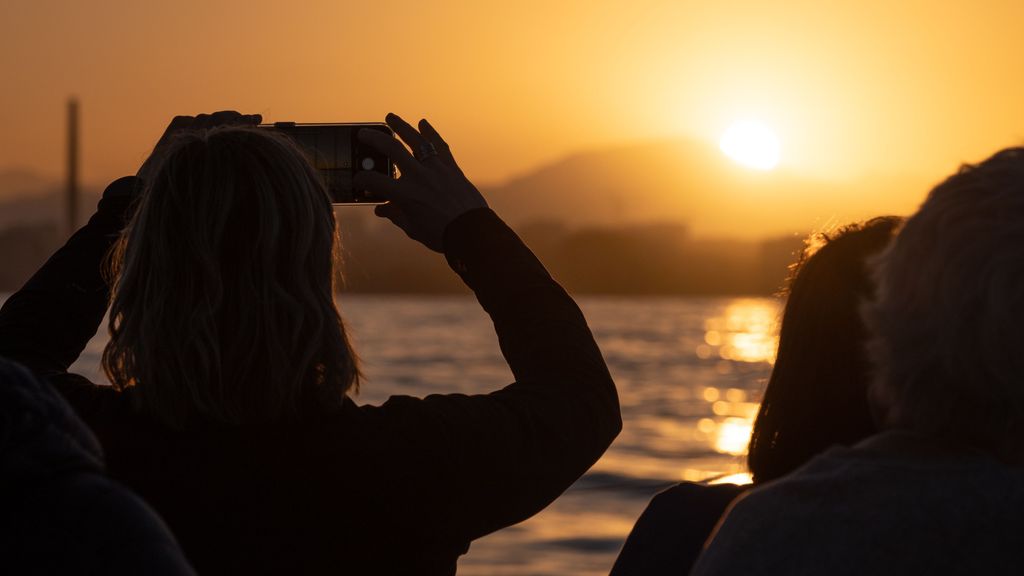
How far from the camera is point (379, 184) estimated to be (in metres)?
1.75

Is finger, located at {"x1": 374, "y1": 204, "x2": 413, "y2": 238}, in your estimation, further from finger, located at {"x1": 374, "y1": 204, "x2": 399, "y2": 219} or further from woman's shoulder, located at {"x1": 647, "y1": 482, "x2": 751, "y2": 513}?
woman's shoulder, located at {"x1": 647, "y1": 482, "x2": 751, "y2": 513}

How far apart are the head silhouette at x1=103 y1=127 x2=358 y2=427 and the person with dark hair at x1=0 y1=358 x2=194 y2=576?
0.54 metres

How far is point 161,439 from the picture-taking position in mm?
1474

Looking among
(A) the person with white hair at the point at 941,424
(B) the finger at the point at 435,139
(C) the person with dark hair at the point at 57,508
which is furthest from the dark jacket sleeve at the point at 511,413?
(C) the person with dark hair at the point at 57,508

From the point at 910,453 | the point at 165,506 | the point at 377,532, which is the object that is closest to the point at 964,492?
the point at 910,453

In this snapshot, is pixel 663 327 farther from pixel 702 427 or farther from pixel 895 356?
pixel 895 356

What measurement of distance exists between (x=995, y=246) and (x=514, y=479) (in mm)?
603

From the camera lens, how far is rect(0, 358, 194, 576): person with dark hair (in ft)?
2.86

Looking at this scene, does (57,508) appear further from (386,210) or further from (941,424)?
(386,210)

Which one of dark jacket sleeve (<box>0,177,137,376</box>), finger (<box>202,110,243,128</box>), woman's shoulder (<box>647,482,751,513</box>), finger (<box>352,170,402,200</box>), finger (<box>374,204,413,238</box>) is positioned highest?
finger (<box>202,110,243,128</box>)

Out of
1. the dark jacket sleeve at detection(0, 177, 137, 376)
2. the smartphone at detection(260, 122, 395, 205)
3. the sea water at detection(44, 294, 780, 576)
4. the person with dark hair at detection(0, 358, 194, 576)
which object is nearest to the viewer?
the person with dark hair at detection(0, 358, 194, 576)

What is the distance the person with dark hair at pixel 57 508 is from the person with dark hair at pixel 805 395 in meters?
1.14

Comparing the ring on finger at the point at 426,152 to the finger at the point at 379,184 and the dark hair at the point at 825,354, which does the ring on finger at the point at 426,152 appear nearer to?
the finger at the point at 379,184

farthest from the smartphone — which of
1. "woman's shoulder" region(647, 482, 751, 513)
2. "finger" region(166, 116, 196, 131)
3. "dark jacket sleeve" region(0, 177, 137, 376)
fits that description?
"woman's shoulder" region(647, 482, 751, 513)
